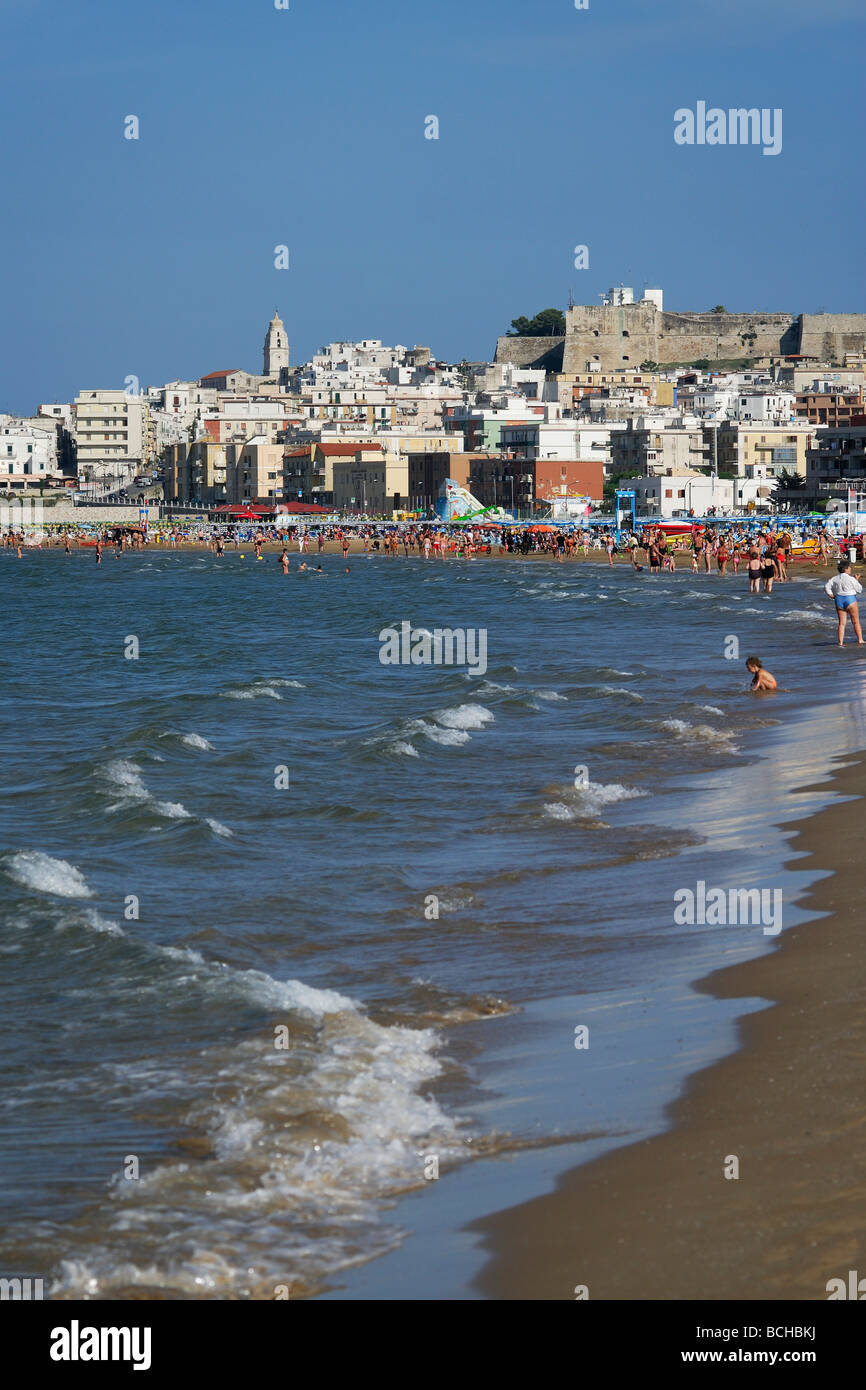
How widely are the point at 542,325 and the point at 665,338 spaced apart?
23.0 m

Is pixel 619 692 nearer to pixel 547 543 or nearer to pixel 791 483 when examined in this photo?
pixel 547 543

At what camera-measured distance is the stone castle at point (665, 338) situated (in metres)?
164

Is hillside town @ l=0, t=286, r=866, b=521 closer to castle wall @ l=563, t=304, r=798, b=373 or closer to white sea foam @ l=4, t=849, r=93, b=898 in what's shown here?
castle wall @ l=563, t=304, r=798, b=373

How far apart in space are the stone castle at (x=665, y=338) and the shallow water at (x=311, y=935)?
146085 millimetres

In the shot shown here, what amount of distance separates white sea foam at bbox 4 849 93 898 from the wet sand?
4.92 meters

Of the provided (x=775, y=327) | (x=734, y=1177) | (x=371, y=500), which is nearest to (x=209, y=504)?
(x=371, y=500)

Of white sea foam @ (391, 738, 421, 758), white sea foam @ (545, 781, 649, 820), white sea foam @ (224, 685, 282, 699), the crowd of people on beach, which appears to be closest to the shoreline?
the crowd of people on beach

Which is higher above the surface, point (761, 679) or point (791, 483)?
point (791, 483)

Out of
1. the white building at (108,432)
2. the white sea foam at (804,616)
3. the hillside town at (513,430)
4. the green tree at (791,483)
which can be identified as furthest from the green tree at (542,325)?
the white sea foam at (804,616)

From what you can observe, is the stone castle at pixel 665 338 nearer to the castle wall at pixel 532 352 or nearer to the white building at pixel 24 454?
the castle wall at pixel 532 352

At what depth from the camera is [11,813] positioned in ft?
42.4

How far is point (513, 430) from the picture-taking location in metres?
116

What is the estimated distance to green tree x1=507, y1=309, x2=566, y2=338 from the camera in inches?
7416

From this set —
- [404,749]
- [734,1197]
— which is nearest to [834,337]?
[404,749]
